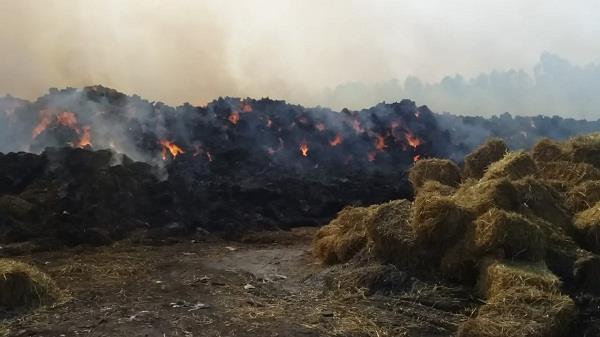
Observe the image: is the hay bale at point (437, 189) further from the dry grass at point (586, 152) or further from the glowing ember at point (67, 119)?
the glowing ember at point (67, 119)

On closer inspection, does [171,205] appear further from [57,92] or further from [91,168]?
[57,92]

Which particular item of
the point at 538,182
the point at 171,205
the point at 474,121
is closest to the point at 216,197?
the point at 171,205

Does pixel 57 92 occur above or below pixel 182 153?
above

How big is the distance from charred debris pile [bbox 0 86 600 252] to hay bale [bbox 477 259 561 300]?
1036cm

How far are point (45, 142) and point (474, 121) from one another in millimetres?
32252

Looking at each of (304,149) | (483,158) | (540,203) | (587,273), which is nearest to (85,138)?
(304,149)

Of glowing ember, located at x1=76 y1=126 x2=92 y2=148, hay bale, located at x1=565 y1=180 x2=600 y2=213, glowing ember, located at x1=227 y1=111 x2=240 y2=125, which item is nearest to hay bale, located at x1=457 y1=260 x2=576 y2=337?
hay bale, located at x1=565 y1=180 x2=600 y2=213

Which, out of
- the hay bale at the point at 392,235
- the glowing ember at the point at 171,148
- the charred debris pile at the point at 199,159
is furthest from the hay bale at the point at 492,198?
the glowing ember at the point at 171,148

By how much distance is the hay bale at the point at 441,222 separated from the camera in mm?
8641

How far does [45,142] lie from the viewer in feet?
86.3

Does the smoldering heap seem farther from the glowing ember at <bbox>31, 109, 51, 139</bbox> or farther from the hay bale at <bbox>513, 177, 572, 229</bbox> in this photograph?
the glowing ember at <bbox>31, 109, 51, 139</bbox>

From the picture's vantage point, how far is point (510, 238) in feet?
26.3

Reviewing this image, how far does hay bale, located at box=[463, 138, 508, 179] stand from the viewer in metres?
13.1

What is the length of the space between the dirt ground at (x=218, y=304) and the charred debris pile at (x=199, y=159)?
449 cm
